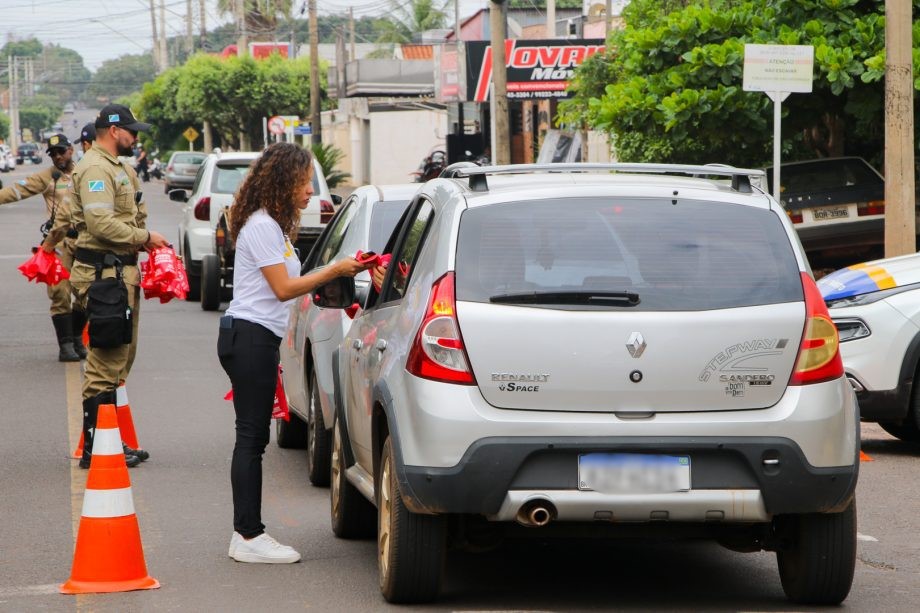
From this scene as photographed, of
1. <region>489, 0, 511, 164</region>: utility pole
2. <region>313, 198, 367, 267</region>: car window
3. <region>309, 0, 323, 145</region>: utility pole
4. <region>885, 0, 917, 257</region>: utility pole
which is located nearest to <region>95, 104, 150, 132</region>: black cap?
<region>313, 198, 367, 267</region>: car window

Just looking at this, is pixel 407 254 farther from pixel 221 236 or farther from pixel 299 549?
pixel 221 236

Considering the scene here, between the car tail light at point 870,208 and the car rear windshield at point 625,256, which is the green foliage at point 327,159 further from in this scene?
the car rear windshield at point 625,256

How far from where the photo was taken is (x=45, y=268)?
13102 mm

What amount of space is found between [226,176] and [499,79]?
26.0ft

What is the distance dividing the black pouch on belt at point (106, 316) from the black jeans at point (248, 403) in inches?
88.8

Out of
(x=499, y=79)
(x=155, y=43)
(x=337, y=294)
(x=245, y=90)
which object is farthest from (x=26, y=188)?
(x=155, y=43)

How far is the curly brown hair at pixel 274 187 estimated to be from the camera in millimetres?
6742

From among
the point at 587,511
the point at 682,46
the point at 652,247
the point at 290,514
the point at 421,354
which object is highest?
the point at 682,46

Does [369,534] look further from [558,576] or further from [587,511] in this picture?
[587,511]

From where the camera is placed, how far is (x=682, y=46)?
1916 centimetres

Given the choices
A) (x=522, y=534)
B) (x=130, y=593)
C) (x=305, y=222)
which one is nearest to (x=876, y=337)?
(x=522, y=534)

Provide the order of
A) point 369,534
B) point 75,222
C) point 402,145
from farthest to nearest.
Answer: point 402,145, point 75,222, point 369,534

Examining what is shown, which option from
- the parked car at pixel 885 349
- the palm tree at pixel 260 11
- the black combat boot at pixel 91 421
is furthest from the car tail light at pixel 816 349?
the palm tree at pixel 260 11

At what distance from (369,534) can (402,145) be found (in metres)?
53.4
